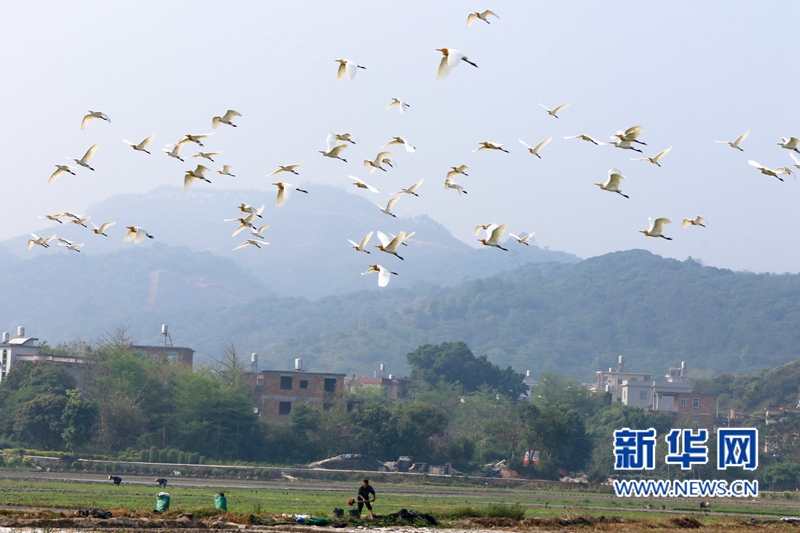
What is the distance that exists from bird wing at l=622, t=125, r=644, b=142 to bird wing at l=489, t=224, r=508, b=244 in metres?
4.97

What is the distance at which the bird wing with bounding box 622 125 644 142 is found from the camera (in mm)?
29141

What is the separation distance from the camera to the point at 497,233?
2834cm

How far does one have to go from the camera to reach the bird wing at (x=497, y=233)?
92.1ft

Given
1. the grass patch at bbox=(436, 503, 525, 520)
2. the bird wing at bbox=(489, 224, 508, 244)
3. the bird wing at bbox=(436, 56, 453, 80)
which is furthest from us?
the grass patch at bbox=(436, 503, 525, 520)

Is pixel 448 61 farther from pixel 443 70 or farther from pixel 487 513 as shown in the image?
pixel 487 513

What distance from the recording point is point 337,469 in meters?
68.9

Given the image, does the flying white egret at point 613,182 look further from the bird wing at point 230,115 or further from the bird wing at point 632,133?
the bird wing at point 230,115

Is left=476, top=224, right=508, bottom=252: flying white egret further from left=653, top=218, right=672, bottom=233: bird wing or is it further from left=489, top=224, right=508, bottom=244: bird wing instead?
left=653, top=218, right=672, bottom=233: bird wing

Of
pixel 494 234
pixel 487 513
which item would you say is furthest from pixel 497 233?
pixel 487 513

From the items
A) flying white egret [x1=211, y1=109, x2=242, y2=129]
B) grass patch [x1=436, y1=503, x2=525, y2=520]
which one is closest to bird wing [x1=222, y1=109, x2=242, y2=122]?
flying white egret [x1=211, y1=109, x2=242, y2=129]

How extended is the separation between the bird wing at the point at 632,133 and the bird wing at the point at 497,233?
4.97 m

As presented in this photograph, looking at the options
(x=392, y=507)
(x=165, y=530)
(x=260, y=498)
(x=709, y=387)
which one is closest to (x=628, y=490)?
(x=392, y=507)

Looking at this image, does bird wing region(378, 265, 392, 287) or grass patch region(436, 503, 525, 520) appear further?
grass patch region(436, 503, 525, 520)

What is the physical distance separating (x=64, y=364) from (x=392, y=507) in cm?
5572
